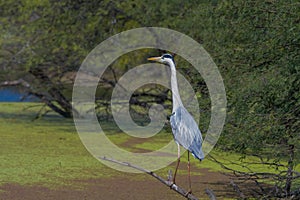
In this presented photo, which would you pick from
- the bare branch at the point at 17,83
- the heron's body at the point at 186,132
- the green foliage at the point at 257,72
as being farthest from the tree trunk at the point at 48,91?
the heron's body at the point at 186,132

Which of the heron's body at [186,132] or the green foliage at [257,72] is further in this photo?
the green foliage at [257,72]

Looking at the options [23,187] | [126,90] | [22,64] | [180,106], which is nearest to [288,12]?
[180,106]

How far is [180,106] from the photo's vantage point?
15.5 feet

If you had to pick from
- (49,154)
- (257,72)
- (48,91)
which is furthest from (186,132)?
(48,91)

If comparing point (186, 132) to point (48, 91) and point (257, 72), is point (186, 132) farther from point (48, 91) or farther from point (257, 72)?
point (48, 91)

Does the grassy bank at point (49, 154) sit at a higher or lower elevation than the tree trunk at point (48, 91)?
lower

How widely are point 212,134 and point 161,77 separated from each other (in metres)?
4.17

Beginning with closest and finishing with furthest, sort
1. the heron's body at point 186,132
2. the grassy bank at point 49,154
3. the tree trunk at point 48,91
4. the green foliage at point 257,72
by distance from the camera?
the heron's body at point 186,132
the green foliage at point 257,72
the grassy bank at point 49,154
the tree trunk at point 48,91

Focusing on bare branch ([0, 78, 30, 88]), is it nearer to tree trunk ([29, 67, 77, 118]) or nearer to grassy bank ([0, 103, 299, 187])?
tree trunk ([29, 67, 77, 118])

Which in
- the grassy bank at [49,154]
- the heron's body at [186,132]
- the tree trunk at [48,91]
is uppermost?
the tree trunk at [48,91]

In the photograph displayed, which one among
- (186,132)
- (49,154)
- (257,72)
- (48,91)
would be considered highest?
(257,72)

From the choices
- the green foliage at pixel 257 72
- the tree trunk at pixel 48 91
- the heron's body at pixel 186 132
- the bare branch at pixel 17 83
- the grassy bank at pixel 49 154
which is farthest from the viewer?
the bare branch at pixel 17 83

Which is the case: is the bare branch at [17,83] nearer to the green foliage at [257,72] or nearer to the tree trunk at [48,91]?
the tree trunk at [48,91]

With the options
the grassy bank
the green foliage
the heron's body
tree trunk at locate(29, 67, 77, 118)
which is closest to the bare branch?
tree trunk at locate(29, 67, 77, 118)
